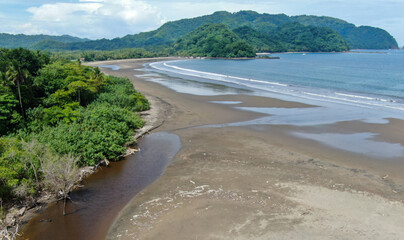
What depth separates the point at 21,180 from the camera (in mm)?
17938

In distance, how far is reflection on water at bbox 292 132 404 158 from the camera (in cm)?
2520

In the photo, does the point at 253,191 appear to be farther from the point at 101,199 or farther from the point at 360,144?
the point at 360,144

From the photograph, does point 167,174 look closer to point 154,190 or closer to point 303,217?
point 154,190

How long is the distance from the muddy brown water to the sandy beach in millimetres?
846

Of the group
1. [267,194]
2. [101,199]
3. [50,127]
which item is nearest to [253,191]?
[267,194]

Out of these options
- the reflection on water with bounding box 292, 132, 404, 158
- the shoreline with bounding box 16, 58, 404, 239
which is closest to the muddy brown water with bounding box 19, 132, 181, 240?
the shoreline with bounding box 16, 58, 404, 239

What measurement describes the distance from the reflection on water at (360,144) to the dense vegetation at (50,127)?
1799 centimetres

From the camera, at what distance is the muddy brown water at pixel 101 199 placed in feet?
49.9

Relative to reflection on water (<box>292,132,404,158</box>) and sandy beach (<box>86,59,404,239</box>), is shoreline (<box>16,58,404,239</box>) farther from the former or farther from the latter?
reflection on water (<box>292,132,404,158</box>)

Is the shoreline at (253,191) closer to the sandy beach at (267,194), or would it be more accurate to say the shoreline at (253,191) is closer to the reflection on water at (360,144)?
the sandy beach at (267,194)

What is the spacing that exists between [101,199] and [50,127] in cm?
1207

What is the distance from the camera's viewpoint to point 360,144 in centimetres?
2727

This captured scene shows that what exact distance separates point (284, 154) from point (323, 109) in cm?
2059

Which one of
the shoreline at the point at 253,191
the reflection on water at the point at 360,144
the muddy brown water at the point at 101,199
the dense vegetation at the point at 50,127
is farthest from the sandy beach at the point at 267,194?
the dense vegetation at the point at 50,127
